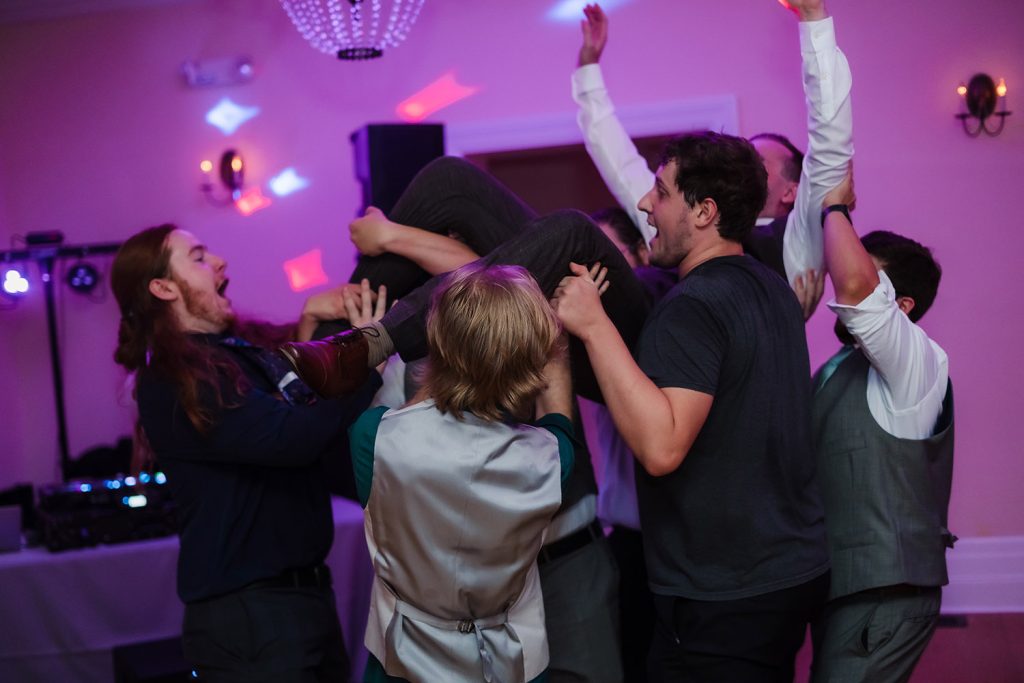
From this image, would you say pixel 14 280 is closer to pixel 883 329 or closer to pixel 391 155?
pixel 391 155

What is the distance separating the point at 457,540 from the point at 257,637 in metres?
0.71

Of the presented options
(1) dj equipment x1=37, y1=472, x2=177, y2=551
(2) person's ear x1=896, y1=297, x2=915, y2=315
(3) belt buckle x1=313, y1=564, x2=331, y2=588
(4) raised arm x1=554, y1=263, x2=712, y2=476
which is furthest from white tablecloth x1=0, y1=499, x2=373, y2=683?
(2) person's ear x1=896, y1=297, x2=915, y2=315

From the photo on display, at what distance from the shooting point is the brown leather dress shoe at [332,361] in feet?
6.45

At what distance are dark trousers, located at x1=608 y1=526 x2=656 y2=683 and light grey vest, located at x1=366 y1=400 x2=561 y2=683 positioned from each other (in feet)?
2.53

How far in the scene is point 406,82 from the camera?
4.57m

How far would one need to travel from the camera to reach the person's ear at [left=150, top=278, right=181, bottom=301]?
2.36 meters

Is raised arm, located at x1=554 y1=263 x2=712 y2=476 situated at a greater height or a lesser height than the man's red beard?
lesser

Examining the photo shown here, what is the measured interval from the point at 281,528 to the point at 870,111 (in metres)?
3.22

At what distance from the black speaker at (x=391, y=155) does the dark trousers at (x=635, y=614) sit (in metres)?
1.62

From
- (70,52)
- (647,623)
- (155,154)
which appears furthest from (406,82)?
(647,623)

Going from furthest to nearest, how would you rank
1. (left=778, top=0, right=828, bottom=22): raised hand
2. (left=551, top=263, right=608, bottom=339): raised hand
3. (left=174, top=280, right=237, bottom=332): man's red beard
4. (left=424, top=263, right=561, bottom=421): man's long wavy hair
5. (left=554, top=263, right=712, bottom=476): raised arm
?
(left=174, top=280, right=237, bottom=332): man's red beard → (left=778, top=0, right=828, bottom=22): raised hand → (left=551, top=263, right=608, bottom=339): raised hand → (left=554, top=263, right=712, bottom=476): raised arm → (left=424, top=263, right=561, bottom=421): man's long wavy hair

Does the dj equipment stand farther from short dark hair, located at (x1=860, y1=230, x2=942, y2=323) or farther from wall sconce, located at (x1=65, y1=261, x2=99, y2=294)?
short dark hair, located at (x1=860, y1=230, x2=942, y2=323)

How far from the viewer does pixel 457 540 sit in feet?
5.60

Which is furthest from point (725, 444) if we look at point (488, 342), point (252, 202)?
point (252, 202)
